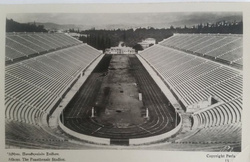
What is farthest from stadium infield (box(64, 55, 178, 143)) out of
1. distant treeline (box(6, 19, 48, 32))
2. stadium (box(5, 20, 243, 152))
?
distant treeline (box(6, 19, 48, 32))

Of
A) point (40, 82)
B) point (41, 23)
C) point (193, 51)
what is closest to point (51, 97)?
point (40, 82)

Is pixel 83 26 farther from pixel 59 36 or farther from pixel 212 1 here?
pixel 212 1

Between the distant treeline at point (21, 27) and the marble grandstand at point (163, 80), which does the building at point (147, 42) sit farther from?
the distant treeline at point (21, 27)

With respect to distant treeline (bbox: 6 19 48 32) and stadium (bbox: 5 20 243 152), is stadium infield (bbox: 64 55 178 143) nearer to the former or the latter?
stadium (bbox: 5 20 243 152)

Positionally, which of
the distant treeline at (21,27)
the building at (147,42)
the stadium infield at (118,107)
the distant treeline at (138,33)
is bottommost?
the stadium infield at (118,107)

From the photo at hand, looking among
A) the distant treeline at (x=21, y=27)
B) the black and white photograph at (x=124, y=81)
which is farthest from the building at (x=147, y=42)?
the distant treeline at (x=21, y=27)

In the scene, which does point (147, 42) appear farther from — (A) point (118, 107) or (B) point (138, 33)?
(A) point (118, 107)
